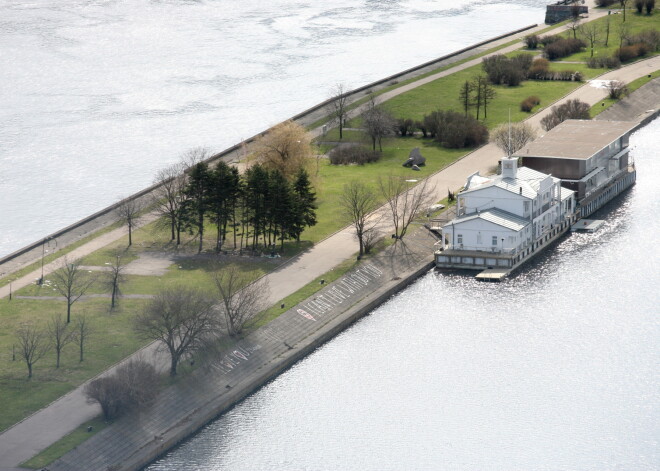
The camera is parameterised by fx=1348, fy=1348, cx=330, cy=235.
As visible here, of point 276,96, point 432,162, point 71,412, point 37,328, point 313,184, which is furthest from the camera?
point 276,96

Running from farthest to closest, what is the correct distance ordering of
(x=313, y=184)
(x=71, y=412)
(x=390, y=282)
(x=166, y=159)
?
(x=166, y=159) → (x=313, y=184) → (x=390, y=282) → (x=71, y=412)

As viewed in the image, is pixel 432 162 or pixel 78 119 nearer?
pixel 432 162

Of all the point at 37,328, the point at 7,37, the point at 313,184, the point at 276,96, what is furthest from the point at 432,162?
the point at 7,37

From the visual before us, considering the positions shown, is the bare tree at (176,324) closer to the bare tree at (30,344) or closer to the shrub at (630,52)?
the bare tree at (30,344)

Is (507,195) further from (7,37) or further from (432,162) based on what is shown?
(7,37)

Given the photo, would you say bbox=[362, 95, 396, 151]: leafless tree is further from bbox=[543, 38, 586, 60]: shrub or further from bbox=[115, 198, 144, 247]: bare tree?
bbox=[543, 38, 586, 60]: shrub

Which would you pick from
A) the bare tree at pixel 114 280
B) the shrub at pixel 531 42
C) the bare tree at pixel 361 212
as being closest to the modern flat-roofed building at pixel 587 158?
the bare tree at pixel 361 212

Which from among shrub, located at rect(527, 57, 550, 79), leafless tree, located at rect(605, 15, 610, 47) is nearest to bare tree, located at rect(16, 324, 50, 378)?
shrub, located at rect(527, 57, 550, 79)
